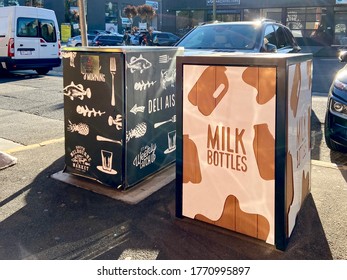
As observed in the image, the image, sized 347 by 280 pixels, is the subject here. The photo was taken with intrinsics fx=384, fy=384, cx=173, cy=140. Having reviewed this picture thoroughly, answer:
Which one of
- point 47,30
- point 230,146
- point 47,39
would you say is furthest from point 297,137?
point 47,30

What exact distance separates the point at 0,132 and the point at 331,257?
542cm

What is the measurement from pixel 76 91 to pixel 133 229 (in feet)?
5.37

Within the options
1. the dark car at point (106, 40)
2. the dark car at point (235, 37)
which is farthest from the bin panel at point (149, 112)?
the dark car at point (106, 40)

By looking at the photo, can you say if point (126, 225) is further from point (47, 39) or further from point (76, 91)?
point (47, 39)

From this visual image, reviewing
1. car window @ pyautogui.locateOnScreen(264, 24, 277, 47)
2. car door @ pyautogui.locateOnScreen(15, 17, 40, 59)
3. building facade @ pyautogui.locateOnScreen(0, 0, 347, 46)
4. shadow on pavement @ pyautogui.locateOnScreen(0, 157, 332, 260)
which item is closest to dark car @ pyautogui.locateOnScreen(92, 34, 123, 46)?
building facade @ pyautogui.locateOnScreen(0, 0, 347, 46)

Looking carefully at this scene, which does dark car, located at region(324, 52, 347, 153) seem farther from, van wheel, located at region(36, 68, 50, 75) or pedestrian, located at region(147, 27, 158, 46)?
pedestrian, located at region(147, 27, 158, 46)

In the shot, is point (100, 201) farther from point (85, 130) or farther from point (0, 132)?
point (0, 132)

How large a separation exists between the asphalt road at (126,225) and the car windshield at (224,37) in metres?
2.66

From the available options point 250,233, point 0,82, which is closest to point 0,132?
point 250,233

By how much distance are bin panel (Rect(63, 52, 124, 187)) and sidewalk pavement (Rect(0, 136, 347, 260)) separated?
29 centimetres

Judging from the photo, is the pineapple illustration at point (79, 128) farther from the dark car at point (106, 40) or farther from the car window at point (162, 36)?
the car window at point (162, 36)

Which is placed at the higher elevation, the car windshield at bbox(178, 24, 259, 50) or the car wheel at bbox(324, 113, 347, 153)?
the car windshield at bbox(178, 24, 259, 50)

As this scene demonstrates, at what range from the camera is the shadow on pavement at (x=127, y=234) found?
2.85 metres

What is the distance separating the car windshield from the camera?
669cm
